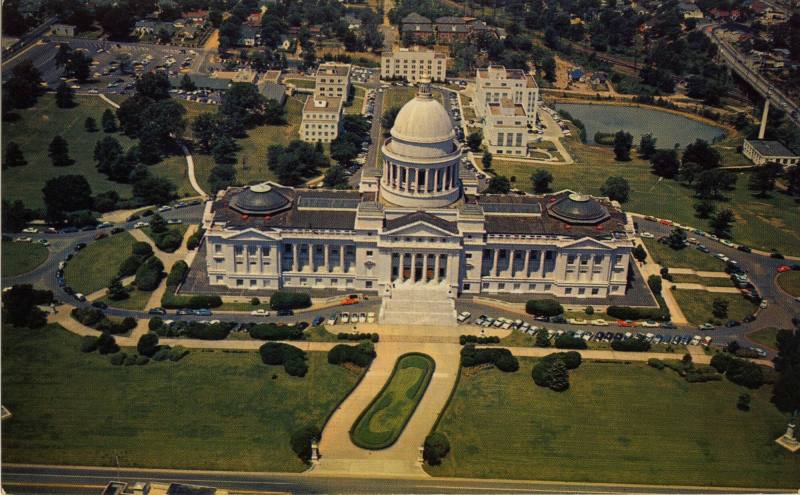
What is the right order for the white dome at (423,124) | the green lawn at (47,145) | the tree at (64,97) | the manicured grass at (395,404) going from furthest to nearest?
the tree at (64,97), the green lawn at (47,145), the white dome at (423,124), the manicured grass at (395,404)

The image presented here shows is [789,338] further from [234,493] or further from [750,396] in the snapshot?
[234,493]

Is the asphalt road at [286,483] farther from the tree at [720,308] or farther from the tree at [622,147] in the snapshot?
the tree at [622,147]

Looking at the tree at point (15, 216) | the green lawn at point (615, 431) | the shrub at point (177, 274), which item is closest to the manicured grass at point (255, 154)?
the tree at point (15, 216)

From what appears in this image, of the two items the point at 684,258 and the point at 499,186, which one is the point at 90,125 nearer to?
the point at 499,186

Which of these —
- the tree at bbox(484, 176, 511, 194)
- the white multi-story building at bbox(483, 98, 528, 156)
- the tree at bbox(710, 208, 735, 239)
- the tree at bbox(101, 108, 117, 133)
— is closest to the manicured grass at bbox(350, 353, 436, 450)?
the tree at bbox(484, 176, 511, 194)

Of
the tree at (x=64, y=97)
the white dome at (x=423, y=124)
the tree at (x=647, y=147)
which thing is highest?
the white dome at (x=423, y=124)

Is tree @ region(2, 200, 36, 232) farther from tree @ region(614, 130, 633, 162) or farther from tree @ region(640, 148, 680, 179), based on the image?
tree @ region(640, 148, 680, 179)

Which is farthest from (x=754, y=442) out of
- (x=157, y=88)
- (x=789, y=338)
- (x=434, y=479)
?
(x=157, y=88)
